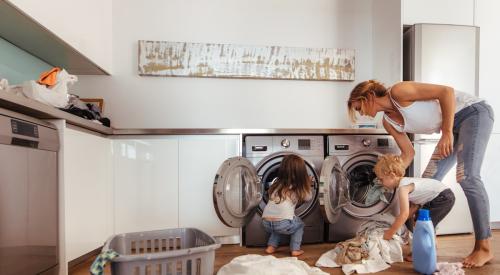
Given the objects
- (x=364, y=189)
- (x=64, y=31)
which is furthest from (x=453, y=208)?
(x=64, y=31)

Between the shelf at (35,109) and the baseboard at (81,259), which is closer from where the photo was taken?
the shelf at (35,109)

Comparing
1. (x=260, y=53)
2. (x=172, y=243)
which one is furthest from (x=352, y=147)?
(x=172, y=243)

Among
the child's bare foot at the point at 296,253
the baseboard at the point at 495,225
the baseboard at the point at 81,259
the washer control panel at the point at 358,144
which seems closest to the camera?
the baseboard at the point at 81,259

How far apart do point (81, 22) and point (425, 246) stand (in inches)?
101

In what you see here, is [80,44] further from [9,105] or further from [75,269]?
[75,269]

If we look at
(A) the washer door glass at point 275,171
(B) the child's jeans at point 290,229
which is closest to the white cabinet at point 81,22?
(A) the washer door glass at point 275,171

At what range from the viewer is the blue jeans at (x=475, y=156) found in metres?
Answer: 1.99

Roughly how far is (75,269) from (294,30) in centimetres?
264

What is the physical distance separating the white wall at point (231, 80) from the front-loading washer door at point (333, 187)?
3.19 ft

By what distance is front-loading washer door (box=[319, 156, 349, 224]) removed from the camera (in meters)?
2.15

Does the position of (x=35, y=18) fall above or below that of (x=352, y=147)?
above

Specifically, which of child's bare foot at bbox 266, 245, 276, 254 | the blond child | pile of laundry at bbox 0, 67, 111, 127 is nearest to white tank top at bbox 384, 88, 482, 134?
the blond child

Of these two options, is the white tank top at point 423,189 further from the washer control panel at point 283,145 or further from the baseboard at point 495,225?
the baseboard at point 495,225

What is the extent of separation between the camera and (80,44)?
2.35m
